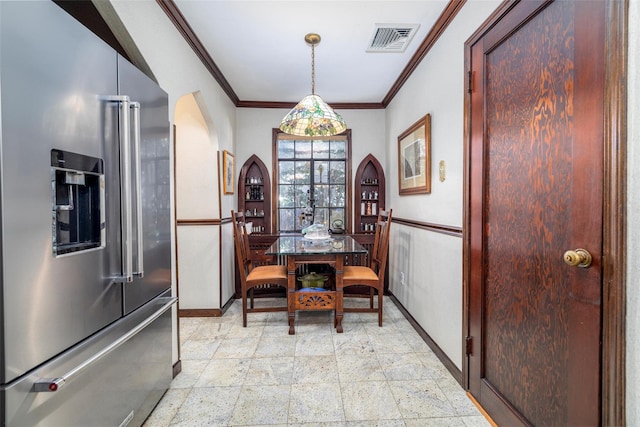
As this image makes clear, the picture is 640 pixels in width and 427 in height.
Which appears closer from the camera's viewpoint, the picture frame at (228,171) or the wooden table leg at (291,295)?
the wooden table leg at (291,295)

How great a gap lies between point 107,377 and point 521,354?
192cm

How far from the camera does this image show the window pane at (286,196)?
4137mm

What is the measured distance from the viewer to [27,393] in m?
0.88

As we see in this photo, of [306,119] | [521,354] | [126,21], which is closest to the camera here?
[521,354]

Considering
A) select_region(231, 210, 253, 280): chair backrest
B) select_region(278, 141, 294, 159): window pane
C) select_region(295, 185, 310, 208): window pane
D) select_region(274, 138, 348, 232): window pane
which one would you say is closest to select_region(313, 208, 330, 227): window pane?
select_region(274, 138, 348, 232): window pane

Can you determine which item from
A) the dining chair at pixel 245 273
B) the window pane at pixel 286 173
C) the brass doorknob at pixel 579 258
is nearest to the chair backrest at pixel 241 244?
the dining chair at pixel 245 273

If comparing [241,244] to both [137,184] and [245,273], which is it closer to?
[245,273]

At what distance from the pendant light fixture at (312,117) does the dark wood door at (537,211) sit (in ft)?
3.49

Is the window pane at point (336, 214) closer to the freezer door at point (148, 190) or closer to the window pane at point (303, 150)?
the window pane at point (303, 150)

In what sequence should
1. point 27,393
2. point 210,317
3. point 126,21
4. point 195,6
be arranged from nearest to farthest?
point 27,393 → point 126,21 → point 195,6 → point 210,317

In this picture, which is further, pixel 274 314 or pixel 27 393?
pixel 274 314

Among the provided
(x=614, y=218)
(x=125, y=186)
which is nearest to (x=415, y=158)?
(x=614, y=218)

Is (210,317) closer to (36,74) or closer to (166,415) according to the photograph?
(166,415)

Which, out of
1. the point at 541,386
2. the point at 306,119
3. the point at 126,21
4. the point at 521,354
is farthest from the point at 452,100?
the point at 126,21
